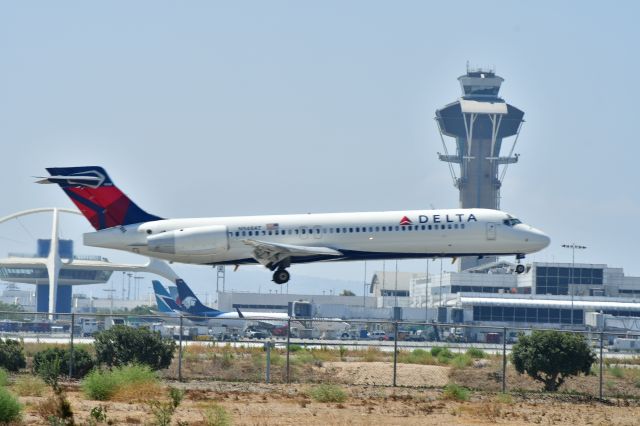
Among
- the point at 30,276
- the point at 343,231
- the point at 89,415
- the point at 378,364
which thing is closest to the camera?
the point at 89,415

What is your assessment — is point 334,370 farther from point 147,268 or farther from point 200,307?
point 147,268

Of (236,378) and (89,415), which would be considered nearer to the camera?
(89,415)

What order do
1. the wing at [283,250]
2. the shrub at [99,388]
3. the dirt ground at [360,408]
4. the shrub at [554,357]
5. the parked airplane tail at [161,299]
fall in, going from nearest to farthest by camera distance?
the dirt ground at [360,408]
the shrub at [99,388]
the shrub at [554,357]
the wing at [283,250]
the parked airplane tail at [161,299]

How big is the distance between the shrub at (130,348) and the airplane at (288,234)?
1704cm

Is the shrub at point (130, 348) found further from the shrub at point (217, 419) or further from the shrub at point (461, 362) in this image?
the shrub at point (217, 419)

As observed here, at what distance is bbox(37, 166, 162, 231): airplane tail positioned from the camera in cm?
6206

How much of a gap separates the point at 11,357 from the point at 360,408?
15803 millimetres

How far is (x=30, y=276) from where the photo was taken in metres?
194

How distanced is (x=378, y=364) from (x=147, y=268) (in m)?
→ 135

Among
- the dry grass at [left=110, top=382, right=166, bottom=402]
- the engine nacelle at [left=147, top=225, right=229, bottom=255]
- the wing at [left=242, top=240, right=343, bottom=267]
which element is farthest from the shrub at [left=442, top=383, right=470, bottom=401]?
the engine nacelle at [left=147, top=225, right=229, bottom=255]

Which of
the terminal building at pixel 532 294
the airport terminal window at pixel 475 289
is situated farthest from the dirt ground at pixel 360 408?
the airport terminal window at pixel 475 289

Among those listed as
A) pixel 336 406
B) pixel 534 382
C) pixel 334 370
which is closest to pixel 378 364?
pixel 334 370

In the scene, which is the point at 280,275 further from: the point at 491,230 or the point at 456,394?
the point at 456,394

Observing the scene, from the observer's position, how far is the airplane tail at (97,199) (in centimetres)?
6206
